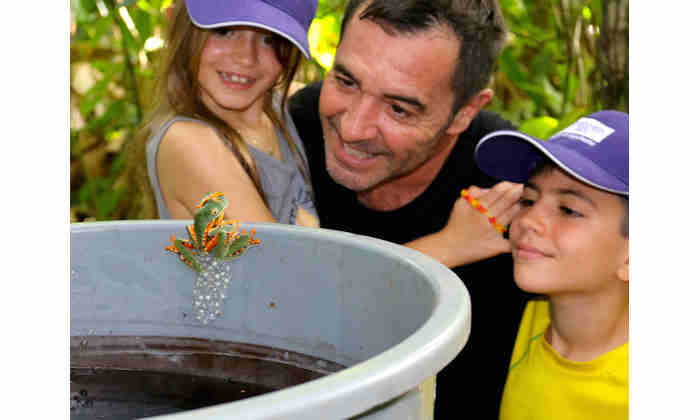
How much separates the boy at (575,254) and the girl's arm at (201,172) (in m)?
0.31

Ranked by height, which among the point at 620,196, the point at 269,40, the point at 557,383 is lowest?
the point at 557,383

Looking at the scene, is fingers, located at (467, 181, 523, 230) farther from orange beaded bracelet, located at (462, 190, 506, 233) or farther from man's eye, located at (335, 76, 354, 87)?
man's eye, located at (335, 76, 354, 87)

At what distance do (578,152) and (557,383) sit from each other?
30cm

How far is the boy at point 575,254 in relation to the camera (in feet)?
2.86

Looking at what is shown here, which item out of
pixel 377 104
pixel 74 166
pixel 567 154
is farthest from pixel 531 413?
pixel 74 166

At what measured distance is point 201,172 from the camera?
0.98m

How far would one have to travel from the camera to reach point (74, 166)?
246 centimetres

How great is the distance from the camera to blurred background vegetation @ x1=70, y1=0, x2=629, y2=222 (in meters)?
1.32

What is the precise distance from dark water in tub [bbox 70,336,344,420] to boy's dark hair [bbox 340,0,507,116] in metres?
0.55

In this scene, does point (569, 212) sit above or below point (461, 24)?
below

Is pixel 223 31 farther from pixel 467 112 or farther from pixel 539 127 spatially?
pixel 539 127

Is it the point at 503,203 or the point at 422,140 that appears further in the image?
the point at 422,140

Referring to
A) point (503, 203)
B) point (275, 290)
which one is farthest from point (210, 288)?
point (503, 203)

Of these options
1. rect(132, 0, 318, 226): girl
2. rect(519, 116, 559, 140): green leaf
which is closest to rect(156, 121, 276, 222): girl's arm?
rect(132, 0, 318, 226): girl
